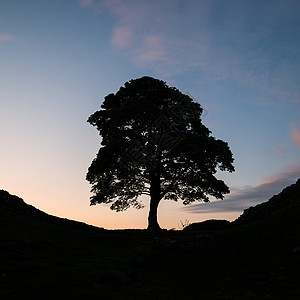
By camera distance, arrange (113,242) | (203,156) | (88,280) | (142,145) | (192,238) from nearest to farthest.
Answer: (88,280)
(192,238)
(113,242)
(203,156)
(142,145)

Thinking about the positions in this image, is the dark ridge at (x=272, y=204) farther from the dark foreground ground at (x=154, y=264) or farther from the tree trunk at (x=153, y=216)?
the tree trunk at (x=153, y=216)

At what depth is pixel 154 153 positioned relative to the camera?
29094 mm

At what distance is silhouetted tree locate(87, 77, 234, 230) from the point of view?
27.8 meters

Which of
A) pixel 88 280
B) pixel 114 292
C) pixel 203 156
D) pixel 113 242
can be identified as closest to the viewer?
pixel 114 292

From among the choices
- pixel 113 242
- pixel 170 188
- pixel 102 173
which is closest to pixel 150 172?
pixel 170 188

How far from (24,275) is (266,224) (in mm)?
15412

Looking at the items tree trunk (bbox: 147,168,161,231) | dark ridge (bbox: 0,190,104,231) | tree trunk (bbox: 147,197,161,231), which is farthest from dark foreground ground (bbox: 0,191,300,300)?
tree trunk (bbox: 147,168,161,231)

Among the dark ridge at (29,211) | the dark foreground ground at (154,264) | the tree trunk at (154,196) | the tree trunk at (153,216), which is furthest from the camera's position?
the tree trunk at (154,196)

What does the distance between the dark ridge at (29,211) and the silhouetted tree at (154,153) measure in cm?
322

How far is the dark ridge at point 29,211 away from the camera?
26.4 m

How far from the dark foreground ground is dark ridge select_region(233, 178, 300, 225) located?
4527mm

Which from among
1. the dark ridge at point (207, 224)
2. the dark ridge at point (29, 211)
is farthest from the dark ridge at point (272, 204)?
the dark ridge at point (29, 211)

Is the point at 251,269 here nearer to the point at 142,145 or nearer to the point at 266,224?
the point at 266,224

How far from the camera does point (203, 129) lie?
3084cm
